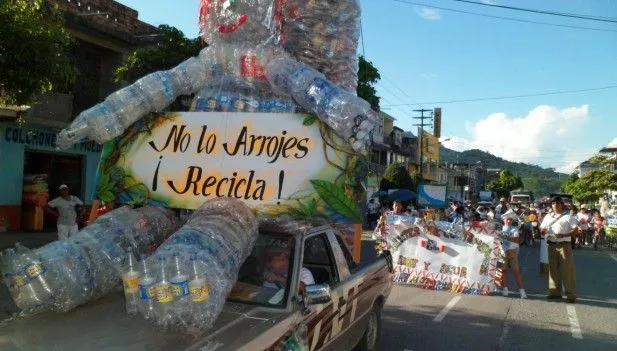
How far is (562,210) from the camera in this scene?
906 centimetres

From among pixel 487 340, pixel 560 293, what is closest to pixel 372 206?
pixel 560 293

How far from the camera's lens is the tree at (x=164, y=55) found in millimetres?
13477

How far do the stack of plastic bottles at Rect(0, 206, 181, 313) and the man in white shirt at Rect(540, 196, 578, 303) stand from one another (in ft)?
23.0

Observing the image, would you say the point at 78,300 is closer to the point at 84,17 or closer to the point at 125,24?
the point at 84,17

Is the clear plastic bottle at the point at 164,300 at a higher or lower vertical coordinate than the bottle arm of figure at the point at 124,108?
lower

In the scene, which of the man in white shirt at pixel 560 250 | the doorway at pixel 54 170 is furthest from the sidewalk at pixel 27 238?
the man in white shirt at pixel 560 250

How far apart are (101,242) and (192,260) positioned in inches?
46.8

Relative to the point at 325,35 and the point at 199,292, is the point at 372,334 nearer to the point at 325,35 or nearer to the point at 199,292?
the point at 199,292

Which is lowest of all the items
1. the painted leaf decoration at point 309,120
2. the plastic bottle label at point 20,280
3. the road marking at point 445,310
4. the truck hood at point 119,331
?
the road marking at point 445,310

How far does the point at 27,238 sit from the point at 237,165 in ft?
33.1

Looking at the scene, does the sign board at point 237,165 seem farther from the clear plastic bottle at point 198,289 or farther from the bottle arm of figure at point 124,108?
the clear plastic bottle at point 198,289

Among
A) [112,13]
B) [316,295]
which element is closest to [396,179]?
[112,13]

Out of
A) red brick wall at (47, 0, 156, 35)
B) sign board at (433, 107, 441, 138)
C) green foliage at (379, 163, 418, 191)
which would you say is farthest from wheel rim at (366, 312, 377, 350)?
sign board at (433, 107, 441, 138)

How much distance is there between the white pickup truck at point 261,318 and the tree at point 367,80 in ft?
43.8
